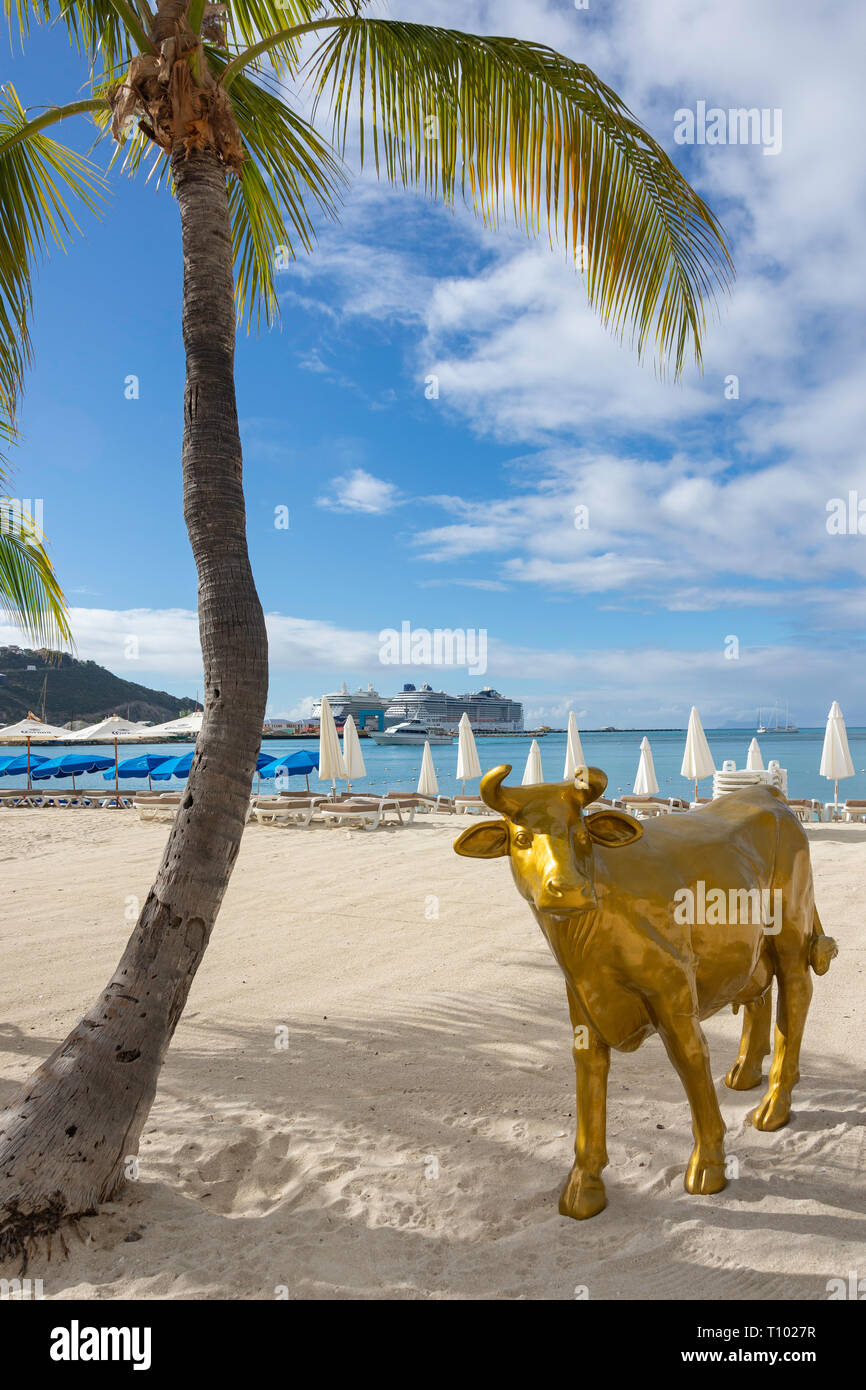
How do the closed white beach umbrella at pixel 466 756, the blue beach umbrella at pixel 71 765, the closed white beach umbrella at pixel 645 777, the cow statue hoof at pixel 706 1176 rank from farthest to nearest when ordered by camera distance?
the blue beach umbrella at pixel 71 765 → the closed white beach umbrella at pixel 466 756 → the closed white beach umbrella at pixel 645 777 → the cow statue hoof at pixel 706 1176

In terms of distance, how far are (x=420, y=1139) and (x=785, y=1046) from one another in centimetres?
186

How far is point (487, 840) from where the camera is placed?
3059mm

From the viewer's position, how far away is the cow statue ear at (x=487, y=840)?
3041 mm

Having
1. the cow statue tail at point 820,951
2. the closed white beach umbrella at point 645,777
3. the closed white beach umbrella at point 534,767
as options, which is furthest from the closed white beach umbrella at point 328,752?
the cow statue tail at point 820,951

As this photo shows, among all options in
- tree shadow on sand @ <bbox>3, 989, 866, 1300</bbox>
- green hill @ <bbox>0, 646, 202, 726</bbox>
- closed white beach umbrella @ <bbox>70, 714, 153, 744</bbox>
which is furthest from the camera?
green hill @ <bbox>0, 646, 202, 726</bbox>

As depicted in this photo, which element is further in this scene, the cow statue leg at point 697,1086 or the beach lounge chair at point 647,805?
the beach lounge chair at point 647,805

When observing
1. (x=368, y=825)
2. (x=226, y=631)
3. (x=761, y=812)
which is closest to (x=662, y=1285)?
(x=761, y=812)

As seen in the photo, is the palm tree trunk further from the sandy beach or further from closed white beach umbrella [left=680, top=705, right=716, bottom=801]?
closed white beach umbrella [left=680, top=705, right=716, bottom=801]

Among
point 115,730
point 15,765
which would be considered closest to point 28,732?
point 115,730

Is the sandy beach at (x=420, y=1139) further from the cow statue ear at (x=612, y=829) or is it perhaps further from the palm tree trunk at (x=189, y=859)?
the cow statue ear at (x=612, y=829)

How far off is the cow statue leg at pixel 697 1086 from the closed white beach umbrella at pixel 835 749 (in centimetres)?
1471

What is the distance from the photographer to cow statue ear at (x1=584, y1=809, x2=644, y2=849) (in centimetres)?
293

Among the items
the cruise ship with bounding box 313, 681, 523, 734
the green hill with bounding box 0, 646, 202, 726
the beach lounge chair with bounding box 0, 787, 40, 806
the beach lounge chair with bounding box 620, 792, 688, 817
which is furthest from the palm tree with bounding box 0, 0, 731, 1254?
the cruise ship with bounding box 313, 681, 523, 734

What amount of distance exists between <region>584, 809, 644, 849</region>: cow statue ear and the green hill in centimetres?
6088
